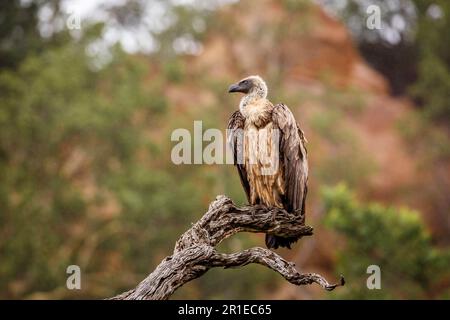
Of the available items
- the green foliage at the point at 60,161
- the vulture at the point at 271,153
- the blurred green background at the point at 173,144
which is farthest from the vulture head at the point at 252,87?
the green foliage at the point at 60,161

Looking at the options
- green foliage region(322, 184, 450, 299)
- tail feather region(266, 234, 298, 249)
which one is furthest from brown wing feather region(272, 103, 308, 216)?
green foliage region(322, 184, 450, 299)

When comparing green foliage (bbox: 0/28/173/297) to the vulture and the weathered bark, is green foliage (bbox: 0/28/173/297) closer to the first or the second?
the vulture

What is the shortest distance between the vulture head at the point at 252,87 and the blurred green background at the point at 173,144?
7.20m

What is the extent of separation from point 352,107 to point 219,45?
21.0 ft

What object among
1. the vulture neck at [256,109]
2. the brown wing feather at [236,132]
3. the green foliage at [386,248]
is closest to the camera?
the vulture neck at [256,109]

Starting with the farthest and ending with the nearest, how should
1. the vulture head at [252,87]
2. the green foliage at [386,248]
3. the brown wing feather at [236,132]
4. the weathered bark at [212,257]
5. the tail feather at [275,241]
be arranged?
1. the green foliage at [386,248]
2. the vulture head at [252,87]
3. the brown wing feather at [236,132]
4. the tail feather at [275,241]
5. the weathered bark at [212,257]

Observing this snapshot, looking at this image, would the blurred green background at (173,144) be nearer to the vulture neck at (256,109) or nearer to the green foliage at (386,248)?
the green foliage at (386,248)

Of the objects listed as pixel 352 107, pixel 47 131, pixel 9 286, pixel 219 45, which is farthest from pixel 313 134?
pixel 9 286

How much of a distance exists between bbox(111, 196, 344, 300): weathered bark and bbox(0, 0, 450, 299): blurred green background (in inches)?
332

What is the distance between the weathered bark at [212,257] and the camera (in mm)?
6625

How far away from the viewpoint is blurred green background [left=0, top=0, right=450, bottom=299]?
21.6 metres

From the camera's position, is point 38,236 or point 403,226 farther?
point 38,236

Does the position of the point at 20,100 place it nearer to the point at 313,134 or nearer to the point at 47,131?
the point at 47,131

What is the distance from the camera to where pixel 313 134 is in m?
27.8
